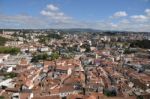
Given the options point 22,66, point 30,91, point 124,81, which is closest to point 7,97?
point 30,91

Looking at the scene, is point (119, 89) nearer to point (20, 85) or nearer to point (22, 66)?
point (20, 85)

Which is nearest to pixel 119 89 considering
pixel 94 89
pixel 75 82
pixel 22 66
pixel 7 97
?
pixel 94 89

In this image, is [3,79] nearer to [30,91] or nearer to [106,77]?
[30,91]

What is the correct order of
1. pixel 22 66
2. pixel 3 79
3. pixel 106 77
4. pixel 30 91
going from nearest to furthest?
pixel 30 91 → pixel 3 79 → pixel 106 77 → pixel 22 66

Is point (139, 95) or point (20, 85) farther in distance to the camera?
point (20, 85)

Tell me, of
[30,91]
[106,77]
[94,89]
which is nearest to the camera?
[30,91]

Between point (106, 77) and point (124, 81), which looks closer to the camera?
point (124, 81)

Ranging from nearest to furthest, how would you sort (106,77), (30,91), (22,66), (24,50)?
1. (30,91)
2. (106,77)
3. (22,66)
4. (24,50)

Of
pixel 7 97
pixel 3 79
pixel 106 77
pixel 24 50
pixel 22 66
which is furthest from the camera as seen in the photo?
pixel 24 50
